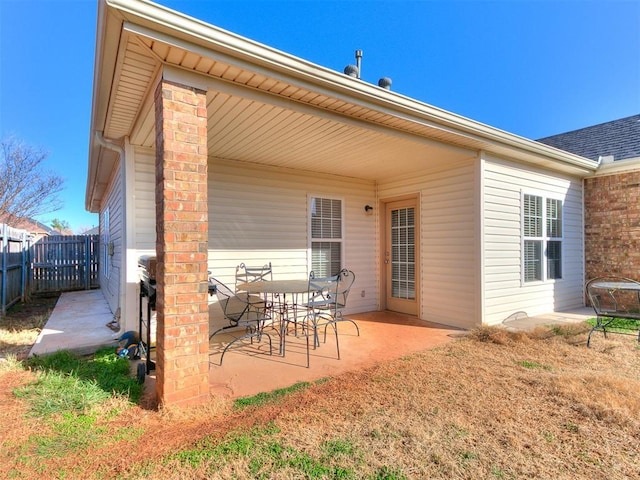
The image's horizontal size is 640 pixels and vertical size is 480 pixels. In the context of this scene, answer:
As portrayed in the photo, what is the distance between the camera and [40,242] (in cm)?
952

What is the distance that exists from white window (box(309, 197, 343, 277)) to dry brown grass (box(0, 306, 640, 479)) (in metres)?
2.82

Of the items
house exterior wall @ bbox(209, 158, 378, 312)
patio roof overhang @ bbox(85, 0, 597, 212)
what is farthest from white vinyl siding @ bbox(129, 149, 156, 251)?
house exterior wall @ bbox(209, 158, 378, 312)

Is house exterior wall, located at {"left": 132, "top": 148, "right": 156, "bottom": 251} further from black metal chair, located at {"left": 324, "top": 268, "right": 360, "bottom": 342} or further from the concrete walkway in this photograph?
black metal chair, located at {"left": 324, "top": 268, "right": 360, "bottom": 342}

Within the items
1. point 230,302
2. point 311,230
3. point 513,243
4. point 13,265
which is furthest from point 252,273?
point 13,265

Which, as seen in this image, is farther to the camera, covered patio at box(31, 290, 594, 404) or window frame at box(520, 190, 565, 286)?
window frame at box(520, 190, 565, 286)

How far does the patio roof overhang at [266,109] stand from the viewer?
7.49ft

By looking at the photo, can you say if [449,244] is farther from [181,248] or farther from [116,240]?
[116,240]

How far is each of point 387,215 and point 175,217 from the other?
15.7ft

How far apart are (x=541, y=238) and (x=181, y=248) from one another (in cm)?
612

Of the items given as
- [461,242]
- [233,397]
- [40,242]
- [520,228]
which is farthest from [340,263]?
[40,242]

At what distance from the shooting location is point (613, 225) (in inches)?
249

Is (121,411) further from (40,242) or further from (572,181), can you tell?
(40,242)

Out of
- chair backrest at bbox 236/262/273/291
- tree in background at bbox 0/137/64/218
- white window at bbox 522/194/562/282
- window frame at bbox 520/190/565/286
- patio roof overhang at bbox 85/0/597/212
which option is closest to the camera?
patio roof overhang at bbox 85/0/597/212

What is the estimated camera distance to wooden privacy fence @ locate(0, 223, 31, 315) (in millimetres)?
6104
